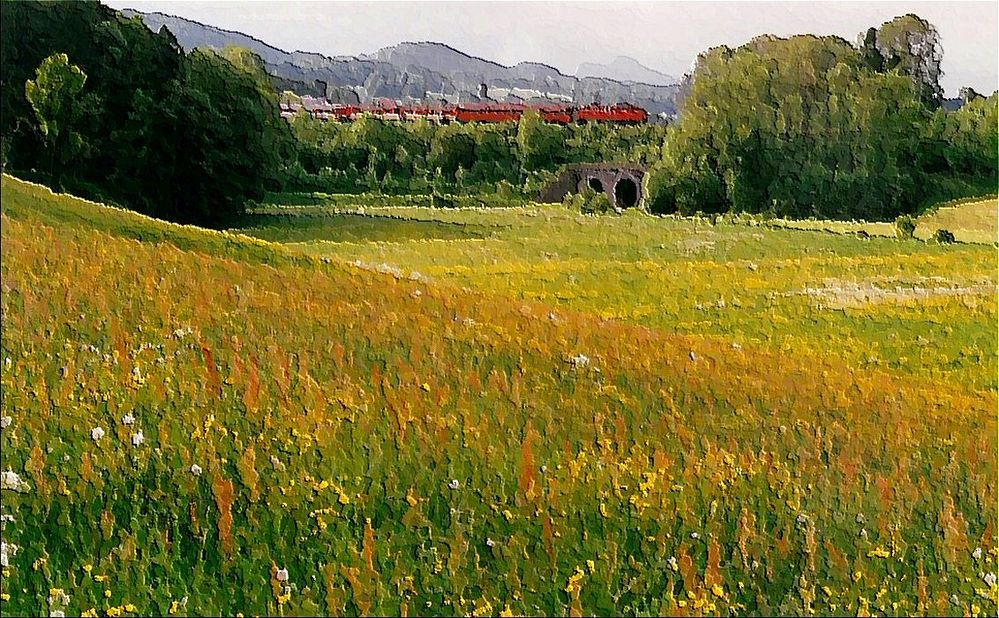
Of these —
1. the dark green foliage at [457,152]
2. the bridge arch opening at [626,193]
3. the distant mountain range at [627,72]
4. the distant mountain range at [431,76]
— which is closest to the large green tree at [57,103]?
the distant mountain range at [431,76]

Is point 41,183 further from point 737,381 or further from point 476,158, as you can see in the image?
point 737,381

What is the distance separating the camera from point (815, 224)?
6.02 metres

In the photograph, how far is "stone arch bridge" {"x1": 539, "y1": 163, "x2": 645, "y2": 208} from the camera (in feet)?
19.6

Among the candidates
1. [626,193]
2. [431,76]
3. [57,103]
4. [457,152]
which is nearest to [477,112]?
[457,152]

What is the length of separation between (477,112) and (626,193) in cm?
97

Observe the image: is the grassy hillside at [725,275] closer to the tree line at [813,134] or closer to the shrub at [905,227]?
the shrub at [905,227]

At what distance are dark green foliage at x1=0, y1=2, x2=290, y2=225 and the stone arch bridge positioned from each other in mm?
1545

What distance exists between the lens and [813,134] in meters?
5.99

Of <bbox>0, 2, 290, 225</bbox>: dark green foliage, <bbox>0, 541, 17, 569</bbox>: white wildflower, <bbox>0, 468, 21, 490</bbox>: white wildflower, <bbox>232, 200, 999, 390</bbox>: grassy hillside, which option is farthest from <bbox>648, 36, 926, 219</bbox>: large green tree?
<bbox>0, 541, 17, 569</bbox>: white wildflower

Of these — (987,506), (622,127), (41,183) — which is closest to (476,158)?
(622,127)

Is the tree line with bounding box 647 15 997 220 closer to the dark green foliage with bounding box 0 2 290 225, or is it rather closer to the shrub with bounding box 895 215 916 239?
the shrub with bounding box 895 215 916 239

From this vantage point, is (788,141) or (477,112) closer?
(788,141)

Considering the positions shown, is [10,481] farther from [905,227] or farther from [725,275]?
[905,227]

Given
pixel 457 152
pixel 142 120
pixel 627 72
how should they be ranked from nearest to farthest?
pixel 142 120 → pixel 627 72 → pixel 457 152
